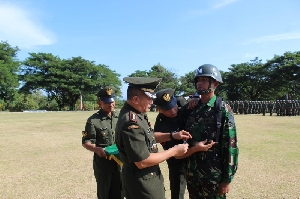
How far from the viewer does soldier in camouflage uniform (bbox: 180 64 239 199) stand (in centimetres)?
261

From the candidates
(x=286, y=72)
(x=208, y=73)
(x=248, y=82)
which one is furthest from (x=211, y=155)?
(x=248, y=82)

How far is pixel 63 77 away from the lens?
159ft

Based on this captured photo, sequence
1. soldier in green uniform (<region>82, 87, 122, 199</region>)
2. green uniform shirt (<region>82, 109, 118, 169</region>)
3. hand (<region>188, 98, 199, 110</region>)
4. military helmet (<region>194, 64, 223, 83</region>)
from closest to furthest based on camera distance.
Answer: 1. military helmet (<region>194, 64, 223, 83</region>)
2. hand (<region>188, 98, 199, 110</region>)
3. soldier in green uniform (<region>82, 87, 122, 199</region>)
4. green uniform shirt (<region>82, 109, 118, 169</region>)

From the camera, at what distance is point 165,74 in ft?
174

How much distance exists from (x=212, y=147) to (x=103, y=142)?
5.49 feet

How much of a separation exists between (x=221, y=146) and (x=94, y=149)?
64.6 inches

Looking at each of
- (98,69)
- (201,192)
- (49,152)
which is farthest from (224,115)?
(98,69)

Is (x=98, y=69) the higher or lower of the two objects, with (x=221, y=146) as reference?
higher

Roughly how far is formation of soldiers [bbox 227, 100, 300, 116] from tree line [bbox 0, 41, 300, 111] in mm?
10398

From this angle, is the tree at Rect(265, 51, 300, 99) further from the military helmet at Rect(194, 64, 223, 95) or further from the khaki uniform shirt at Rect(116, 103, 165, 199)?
the khaki uniform shirt at Rect(116, 103, 165, 199)

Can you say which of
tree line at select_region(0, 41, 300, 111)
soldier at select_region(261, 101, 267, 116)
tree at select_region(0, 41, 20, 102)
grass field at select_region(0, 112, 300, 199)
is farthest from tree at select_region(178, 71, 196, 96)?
grass field at select_region(0, 112, 300, 199)

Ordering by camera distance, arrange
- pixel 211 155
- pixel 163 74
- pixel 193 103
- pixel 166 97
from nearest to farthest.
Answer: pixel 211 155 → pixel 193 103 → pixel 166 97 → pixel 163 74

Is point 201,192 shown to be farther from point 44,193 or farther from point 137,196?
point 44,193

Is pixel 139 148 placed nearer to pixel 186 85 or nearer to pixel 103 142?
pixel 103 142
